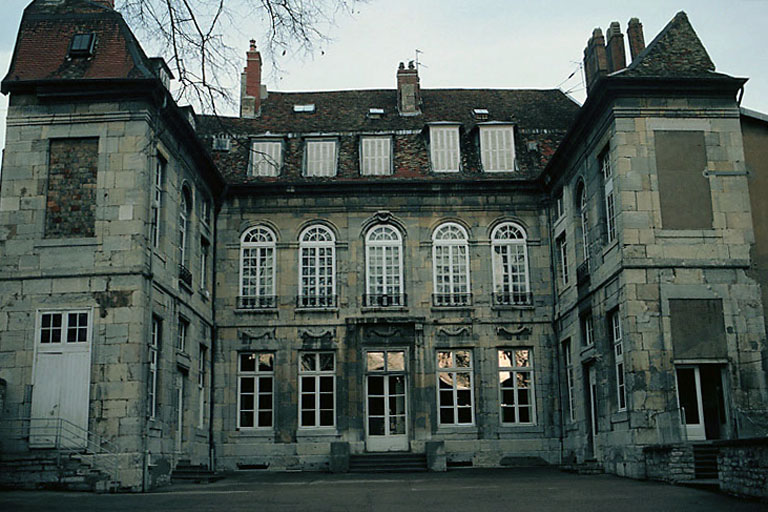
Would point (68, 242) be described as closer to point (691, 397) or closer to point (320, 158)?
point (320, 158)

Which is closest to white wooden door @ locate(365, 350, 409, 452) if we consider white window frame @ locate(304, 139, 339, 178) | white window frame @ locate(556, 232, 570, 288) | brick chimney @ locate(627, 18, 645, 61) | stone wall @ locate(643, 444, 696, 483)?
white window frame @ locate(556, 232, 570, 288)

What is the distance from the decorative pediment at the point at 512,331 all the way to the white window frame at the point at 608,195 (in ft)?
16.3

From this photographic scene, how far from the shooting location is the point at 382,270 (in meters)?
23.0

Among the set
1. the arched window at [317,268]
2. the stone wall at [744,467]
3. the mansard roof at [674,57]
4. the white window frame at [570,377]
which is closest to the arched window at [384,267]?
the arched window at [317,268]

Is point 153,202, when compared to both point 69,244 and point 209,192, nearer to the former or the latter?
point 69,244

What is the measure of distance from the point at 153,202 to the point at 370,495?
23.6 feet

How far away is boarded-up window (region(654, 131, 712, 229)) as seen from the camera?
55.4 ft

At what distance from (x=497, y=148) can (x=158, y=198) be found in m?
9.77

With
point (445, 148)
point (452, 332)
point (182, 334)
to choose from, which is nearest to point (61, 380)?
point (182, 334)

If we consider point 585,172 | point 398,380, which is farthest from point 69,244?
point 585,172

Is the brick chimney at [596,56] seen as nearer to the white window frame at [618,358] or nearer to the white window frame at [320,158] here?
the white window frame at [320,158]

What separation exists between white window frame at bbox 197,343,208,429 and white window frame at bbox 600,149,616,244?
31.7 ft

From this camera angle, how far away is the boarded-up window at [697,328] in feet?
53.3

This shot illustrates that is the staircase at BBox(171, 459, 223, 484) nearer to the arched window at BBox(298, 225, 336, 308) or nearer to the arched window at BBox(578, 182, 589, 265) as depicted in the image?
the arched window at BBox(298, 225, 336, 308)
